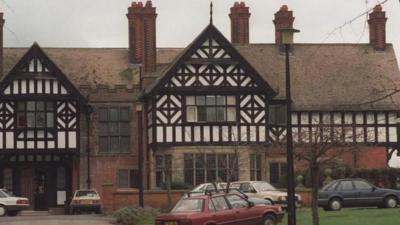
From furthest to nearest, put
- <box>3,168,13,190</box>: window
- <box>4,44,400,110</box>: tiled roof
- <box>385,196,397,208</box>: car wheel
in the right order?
<box>4,44,400,110</box>: tiled roof → <box>3,168,13,190</box>: window → <box>385,196,397,208</box>: car wheel

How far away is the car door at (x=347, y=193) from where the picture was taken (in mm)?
36000

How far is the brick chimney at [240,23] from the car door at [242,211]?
33.2 meters

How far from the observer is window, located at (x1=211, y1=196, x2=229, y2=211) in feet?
77.8

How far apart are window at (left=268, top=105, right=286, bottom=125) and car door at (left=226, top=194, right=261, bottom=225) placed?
25.9m

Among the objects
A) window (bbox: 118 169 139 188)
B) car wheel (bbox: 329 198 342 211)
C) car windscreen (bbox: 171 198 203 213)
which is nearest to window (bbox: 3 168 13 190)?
window (bbox: 118 169 139 188)

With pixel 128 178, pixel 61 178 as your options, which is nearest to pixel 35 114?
pixel 61 178

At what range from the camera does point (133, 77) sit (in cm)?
5416

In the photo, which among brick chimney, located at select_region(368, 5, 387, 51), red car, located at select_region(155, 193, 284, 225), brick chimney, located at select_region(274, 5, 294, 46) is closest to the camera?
red car, located at select_region(155, 193, 284, 225)

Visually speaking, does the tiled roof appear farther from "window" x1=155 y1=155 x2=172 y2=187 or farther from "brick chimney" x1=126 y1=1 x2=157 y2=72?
"window" x1=155 y1=155 x2=172 y2=187

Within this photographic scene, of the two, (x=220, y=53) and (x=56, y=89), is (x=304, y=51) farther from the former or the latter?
(x=56, y=89)

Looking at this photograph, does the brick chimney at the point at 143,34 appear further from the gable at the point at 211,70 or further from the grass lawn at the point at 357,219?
the grass lawn at the point at 357,219

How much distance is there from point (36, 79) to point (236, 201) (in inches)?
1065

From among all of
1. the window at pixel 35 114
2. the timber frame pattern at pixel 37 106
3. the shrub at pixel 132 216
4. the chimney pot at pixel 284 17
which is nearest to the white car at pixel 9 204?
the timber frame pattern at pixel 37 106

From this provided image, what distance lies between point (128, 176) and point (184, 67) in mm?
8315
